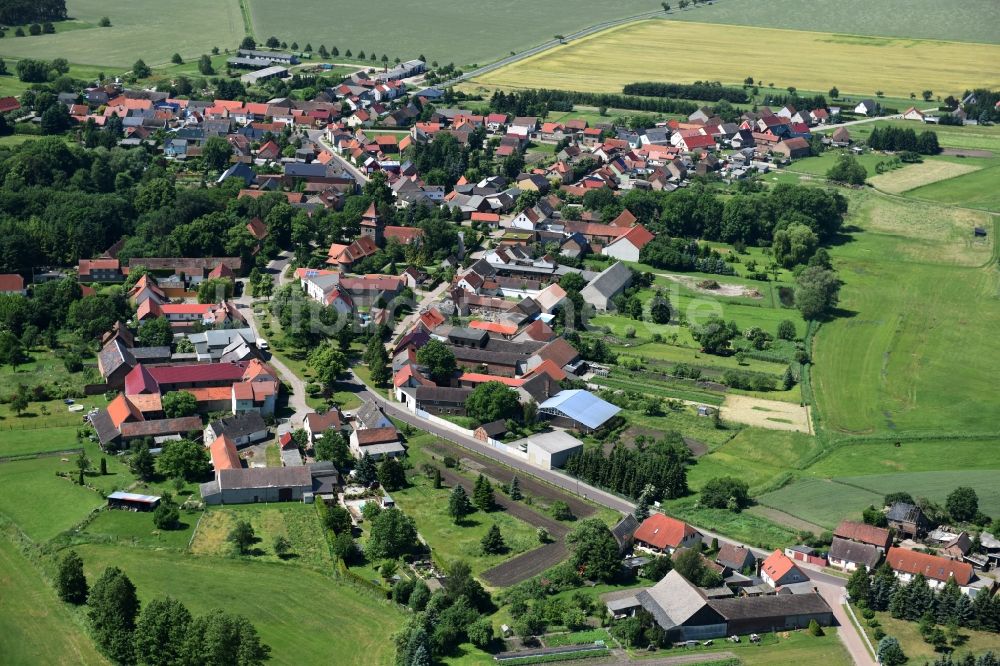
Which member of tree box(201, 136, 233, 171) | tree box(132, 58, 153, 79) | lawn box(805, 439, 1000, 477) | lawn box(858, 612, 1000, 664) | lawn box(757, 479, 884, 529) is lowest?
lawn box(858, 612, 1000, 664)

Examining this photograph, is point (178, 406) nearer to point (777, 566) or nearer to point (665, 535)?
point (665, 535)

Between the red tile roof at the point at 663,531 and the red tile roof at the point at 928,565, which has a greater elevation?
the red tile roof at the point at 663,531

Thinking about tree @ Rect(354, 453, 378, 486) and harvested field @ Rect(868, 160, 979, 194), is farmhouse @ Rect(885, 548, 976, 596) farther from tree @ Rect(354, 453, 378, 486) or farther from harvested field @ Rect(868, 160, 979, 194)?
harvested field @ Rect(868, 160, 979, 194)

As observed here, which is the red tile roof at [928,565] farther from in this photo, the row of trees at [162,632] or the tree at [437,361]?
the tree at [437,361]

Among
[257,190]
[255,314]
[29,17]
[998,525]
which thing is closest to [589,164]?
[257,190]

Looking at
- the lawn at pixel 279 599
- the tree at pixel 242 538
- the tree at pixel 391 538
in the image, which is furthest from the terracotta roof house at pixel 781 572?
the tree at pixel 242 538

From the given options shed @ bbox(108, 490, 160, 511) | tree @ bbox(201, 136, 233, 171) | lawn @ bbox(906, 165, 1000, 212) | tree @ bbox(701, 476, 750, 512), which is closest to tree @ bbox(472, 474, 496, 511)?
tree @ bbox(701, 476, 750, 512)

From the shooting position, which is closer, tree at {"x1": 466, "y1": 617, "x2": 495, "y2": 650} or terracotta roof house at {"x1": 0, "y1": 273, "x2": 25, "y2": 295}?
tree at {"x1": 466, "y1": 617, "x2": 495, "y2": 650}
